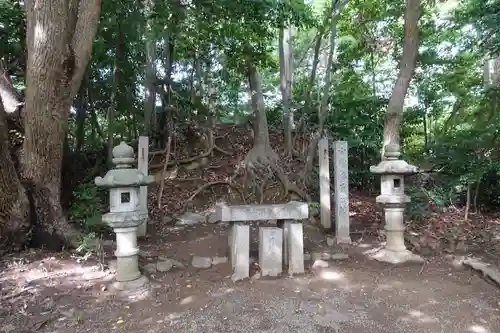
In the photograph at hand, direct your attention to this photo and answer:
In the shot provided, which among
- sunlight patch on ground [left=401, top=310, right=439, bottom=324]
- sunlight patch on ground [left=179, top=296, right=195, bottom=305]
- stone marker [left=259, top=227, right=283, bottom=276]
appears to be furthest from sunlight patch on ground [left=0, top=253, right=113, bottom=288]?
sunlight patch on ground [left=401, top=310, right=439, bottom=324]

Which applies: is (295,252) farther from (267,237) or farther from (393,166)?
(393,166)

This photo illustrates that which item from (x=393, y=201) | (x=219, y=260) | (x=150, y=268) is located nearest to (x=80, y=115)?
(x=150, y=268)

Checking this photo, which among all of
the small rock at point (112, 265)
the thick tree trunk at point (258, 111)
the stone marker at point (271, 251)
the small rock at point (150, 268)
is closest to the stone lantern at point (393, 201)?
the stone marker at point (271, 251)

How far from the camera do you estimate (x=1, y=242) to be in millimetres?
4438

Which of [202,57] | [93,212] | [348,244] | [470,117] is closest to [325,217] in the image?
[348,244]

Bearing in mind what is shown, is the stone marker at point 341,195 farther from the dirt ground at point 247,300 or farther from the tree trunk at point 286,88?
the tree trunk at point 286,88

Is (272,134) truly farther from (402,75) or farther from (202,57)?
(402,75)

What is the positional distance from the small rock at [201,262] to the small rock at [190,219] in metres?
1.90

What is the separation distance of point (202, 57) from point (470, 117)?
274 inches

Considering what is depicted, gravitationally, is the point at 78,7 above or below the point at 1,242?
above

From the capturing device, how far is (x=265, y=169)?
25.8ft

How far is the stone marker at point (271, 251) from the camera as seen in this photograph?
4.41 meters

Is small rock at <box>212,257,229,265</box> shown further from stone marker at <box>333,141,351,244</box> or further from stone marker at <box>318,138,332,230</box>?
stone marker at <box>318,138,332,230</box>

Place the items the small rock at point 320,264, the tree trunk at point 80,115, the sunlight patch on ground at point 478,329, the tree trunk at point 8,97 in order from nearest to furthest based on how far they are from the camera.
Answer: the sunlight patch on ground at point 478,329
the small rock at point 320,264
the tree trunk at point 8,97
the tree trunk at point 80,115
